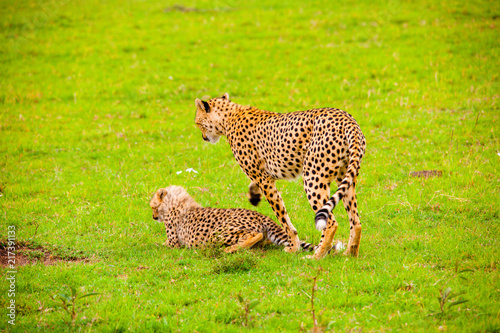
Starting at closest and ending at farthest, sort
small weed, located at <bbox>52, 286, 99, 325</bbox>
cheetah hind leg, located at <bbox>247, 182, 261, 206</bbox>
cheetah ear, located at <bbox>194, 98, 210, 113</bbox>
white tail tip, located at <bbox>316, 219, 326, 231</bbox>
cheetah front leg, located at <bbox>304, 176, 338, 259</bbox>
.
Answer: small weed, located at <bbox>52, 286, 99, 325</bbox> → white tail tip, located at <bbox>316, 219, 326, 231</bbox> → cheetah front leg, located at <bbox>304, 176, 338, 259</bbox> → cheetah hind leg, located at <bbox>247, 182, 261, 206</bbox> → cheetah ear, located at <bbox>194, 98, 210, 113</bbox>

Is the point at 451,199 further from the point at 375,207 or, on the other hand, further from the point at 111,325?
the point at 111,325

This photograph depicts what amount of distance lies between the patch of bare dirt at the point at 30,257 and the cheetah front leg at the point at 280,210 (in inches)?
120

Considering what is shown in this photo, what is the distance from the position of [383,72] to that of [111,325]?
13.1 metres

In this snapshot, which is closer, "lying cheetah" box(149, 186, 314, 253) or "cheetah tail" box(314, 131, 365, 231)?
"cheetah tail" box(314, 131, 365, 231)

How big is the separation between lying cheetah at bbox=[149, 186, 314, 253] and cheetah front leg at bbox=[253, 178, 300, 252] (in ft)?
0.61

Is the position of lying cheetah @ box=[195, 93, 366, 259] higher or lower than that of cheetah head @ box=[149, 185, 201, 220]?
higher

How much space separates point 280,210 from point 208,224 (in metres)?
1.23

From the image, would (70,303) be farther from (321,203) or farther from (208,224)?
(321,203)

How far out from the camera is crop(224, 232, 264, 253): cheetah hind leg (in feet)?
25.8

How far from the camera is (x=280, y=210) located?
838 cm

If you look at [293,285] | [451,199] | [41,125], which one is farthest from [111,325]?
[41,125]

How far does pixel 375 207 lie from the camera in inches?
374

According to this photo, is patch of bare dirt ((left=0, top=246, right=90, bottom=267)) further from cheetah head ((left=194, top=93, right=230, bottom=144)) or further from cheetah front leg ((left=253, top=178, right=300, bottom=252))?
cheetah head ((left=194, top=93, right=230, bottom=144))

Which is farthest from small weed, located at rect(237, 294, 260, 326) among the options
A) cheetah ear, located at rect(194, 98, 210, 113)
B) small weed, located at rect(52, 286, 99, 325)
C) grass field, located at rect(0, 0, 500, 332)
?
cheetah ear, located at rect(194, 98, 210, 113)
